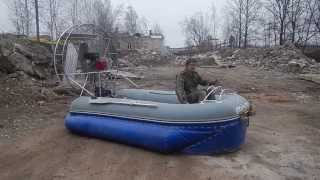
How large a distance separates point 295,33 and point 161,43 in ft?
53.3

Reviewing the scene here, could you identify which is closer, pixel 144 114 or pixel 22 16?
pixel 144 114

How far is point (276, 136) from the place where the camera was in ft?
26.2

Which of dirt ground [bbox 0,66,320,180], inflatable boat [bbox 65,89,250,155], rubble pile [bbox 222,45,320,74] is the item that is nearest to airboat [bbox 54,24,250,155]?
inflatable boat [bbox 65,89,250,155]

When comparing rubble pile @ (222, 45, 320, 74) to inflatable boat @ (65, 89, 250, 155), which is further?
rubble pile @ (222, 45, 320, 74)

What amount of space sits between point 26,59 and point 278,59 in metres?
17.7

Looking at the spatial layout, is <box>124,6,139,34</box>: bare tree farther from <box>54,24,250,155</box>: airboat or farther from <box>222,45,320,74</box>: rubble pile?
<box>54,24,250,155</box>: airboat

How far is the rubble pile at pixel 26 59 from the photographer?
497 inches

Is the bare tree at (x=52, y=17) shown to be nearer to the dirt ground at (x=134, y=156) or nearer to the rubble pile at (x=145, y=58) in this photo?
the rubble pile at (x=145, y=58)

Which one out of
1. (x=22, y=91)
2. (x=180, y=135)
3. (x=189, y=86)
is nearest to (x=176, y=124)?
(x=180, y=135)

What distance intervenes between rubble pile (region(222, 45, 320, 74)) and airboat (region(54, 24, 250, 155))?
16.5 meters

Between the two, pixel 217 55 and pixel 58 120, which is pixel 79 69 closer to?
pixel 58 120

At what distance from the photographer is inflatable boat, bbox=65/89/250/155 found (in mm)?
6285

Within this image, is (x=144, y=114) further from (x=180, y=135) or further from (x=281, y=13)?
(x=281, y=13)

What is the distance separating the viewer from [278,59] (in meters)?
26.8
